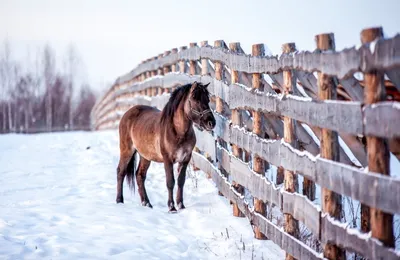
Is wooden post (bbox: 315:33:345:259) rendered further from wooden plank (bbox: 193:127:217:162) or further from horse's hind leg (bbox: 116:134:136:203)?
horse's hind leg (bbox: 116:134:136:203)

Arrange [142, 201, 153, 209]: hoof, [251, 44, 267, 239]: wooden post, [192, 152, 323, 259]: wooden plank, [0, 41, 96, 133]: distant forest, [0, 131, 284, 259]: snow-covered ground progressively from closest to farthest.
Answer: [192, 152, 323, 259]: wooden plank < [0, 131, 284, 259]: snow-covered ground < [251, 44, 267, 239]: wooden post < [142, 201, 153, 209]: hoof < [0, 41, 96, 133]: distant forest

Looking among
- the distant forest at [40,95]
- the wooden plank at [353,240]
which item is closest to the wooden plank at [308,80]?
the wooden plank at [353,240]

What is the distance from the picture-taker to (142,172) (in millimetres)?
7809

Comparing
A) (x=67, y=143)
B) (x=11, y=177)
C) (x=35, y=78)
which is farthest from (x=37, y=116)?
(x=11, y=177)

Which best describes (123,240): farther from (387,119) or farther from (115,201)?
(387,119)

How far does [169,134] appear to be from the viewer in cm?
689

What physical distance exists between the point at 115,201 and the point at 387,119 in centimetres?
514

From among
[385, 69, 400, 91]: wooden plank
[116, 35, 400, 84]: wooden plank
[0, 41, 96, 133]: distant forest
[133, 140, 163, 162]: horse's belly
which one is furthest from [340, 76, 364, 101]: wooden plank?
[0, 41, 96, 133]: distant forest

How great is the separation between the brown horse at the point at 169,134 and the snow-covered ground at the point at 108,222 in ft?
1.27

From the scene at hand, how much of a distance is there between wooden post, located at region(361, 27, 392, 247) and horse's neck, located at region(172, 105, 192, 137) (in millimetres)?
3964

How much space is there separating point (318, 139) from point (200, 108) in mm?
2360

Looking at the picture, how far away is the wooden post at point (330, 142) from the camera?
11.8 feet

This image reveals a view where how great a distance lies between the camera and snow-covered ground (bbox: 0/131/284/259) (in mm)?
4758

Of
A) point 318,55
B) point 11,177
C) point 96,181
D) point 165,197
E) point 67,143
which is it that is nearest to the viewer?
point 318,55
